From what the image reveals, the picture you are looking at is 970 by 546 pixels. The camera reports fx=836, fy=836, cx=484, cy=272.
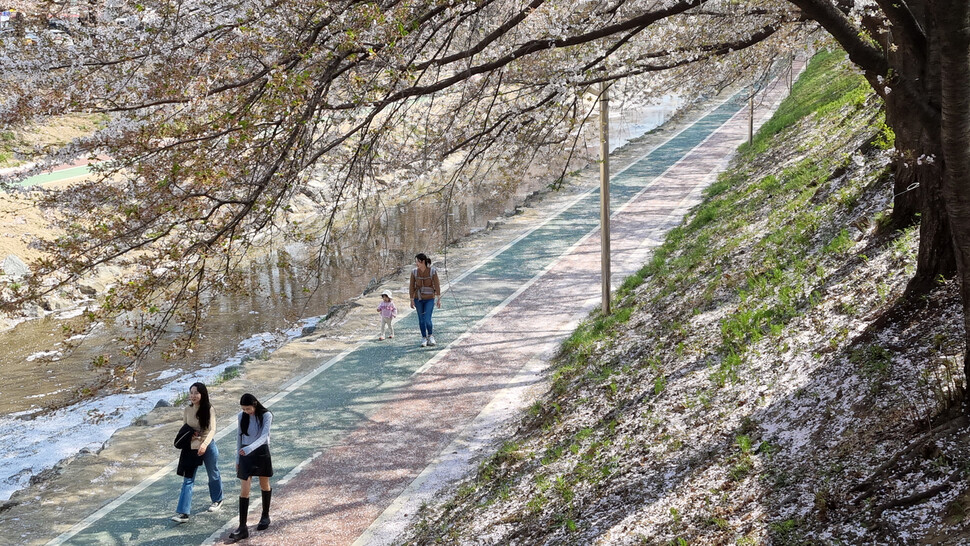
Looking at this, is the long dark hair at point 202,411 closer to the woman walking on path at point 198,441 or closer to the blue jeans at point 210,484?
the woman walking on path at point 198,441

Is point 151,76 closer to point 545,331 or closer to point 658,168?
point 545,331

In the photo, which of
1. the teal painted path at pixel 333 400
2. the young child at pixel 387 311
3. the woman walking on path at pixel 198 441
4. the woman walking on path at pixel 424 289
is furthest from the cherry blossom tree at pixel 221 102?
the young child at pixel 387 311

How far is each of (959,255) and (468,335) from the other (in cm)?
1010

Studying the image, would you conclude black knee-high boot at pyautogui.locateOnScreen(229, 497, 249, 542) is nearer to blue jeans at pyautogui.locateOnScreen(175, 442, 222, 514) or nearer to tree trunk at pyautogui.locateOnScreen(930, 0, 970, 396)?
blue jeans at pyautogui.locateOnScreen(175, 442, 222, 514)

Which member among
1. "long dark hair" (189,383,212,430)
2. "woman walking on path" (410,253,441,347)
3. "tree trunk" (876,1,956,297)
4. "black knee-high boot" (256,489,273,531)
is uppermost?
"tree trunk" (876,1,956,297)

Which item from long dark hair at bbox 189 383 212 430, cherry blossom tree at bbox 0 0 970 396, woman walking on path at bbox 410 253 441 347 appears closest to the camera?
cherry blossom tree at bbox 0 0 970 396

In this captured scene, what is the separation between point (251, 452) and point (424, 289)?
5.32 m

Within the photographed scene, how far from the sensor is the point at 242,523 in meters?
8.23

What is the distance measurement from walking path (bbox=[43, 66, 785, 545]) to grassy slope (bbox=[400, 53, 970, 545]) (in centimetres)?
97

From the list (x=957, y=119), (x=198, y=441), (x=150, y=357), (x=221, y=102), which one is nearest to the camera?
(x=957, y=119)

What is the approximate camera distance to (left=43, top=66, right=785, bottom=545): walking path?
339 inches

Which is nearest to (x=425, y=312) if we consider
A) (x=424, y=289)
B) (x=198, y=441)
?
(x=424, y=289)

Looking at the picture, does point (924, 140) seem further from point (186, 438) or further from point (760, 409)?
point (186, 438)

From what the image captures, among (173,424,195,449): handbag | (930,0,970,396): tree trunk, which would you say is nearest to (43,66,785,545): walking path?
(173,424,195,449): handbag
